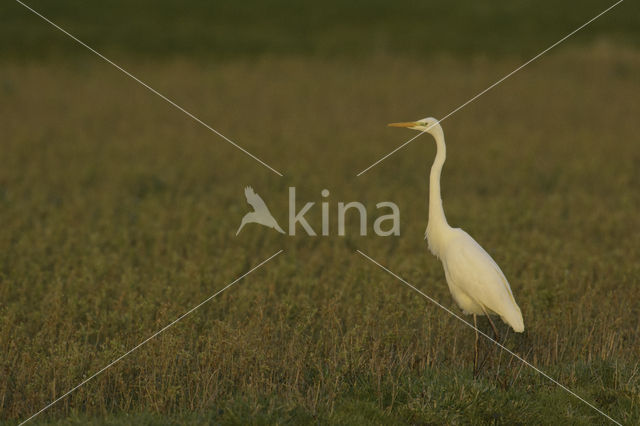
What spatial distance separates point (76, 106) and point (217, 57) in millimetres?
10684

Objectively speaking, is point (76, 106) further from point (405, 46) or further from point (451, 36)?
point (451, 36)

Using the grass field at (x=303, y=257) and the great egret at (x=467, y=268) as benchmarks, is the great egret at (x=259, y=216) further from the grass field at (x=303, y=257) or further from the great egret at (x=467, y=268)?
the great egret at (x=467, y=268)

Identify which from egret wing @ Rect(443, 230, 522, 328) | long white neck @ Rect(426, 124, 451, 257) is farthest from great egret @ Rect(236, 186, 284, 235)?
egret wing @ Rect(443, 230, 522, 328)

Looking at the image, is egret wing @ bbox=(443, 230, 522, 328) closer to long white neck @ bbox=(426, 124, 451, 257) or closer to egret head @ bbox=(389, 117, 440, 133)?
long white neck @ bbox=(426, 124, 451, 257)

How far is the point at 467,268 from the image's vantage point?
669cm

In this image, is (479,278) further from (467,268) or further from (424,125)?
(424,125)

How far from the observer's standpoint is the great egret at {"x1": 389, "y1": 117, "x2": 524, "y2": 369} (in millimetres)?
6551

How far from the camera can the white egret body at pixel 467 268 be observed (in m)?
6.55

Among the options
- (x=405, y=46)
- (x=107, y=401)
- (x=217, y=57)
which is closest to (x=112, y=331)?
(x=107, y=401)

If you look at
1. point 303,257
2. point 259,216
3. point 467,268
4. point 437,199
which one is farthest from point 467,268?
point 259,216

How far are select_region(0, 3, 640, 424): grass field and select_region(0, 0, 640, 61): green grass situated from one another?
8734mm

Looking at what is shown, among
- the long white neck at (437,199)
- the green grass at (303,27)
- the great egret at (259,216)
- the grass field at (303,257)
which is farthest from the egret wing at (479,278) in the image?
the green grass at (303,27)

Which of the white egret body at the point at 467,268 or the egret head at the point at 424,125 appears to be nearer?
the white egret body at the point at 467,268

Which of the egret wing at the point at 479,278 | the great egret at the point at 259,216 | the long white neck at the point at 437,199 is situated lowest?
the great egret at the point at 259,216
